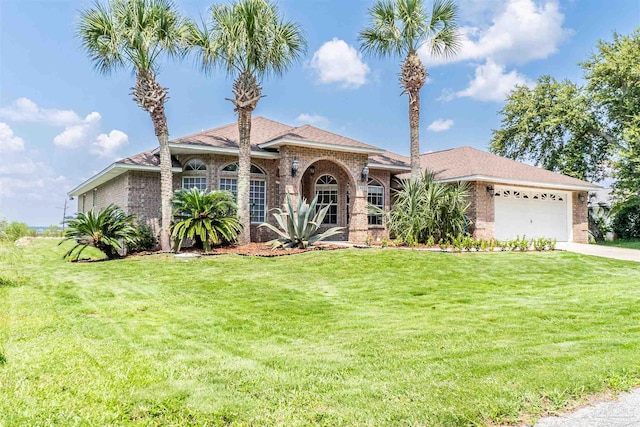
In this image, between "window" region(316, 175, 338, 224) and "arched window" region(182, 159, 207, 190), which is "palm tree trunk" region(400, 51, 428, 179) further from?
"arched window" region(182, 159, 207, 190)

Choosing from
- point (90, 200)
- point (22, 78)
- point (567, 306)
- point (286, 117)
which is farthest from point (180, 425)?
point (90, 200)

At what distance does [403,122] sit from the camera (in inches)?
754

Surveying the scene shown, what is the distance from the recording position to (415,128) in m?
18.1

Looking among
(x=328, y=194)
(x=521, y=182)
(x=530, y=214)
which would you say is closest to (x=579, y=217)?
(x=530, y=214)

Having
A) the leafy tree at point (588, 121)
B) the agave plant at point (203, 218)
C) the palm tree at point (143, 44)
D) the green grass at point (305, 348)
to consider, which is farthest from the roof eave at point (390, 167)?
the leafy tree at point (588, 121)

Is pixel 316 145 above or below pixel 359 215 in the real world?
above

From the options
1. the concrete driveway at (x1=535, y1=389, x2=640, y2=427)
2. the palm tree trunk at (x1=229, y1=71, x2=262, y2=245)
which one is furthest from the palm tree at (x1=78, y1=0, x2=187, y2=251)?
the concrete driveway at (x1=535, y1=389, x2=640, y2=427)

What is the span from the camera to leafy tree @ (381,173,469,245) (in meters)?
15.7

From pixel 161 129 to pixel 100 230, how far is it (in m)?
3.78

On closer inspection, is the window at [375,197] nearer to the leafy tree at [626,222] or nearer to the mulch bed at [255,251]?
the mulch bed at [255,251]

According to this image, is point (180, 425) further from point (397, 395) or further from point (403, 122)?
point (403, 122)

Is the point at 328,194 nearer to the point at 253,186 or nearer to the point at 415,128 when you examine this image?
the point at 253,186

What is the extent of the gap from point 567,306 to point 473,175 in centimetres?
1156

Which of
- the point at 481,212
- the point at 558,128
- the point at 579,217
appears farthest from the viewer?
the point at 558,128
